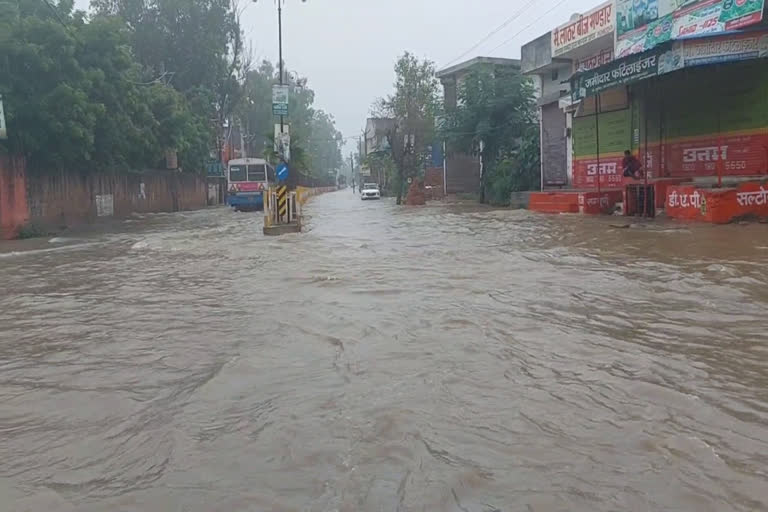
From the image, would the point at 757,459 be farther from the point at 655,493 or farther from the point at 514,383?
the point at 514,383

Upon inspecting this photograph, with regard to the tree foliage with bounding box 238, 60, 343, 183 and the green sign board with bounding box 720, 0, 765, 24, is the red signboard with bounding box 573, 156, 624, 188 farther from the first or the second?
the tree foliage with bounding box 238, 60, 343, 183

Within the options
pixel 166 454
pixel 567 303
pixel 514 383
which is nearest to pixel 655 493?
pixel 514 383

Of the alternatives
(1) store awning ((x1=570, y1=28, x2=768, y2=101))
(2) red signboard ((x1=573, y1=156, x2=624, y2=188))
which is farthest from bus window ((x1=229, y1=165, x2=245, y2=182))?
(1) store awning ((x1=570, y1=28, x2=768, y2=101))

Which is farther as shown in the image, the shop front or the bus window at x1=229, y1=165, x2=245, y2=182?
the bus window at x1=229, y1=165, x2=245, y2=182

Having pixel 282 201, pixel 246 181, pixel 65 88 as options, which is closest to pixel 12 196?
pixel 65 88

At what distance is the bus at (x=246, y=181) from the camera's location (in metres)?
34.7

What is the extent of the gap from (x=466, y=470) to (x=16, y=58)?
19.5 m

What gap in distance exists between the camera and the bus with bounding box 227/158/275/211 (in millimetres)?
34719

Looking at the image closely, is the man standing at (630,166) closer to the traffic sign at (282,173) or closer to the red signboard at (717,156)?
the red signboard at (717,156)

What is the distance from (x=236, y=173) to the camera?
115 feet

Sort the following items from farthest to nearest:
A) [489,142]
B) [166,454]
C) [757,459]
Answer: [489,142]
[166,454]
[757,459]

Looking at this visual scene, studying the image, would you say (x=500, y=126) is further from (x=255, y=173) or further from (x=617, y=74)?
(x=617, y=74)

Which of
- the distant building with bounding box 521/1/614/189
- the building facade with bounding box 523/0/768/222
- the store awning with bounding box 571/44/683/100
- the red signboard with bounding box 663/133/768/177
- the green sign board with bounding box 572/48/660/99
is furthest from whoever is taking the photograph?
the distant building with bounding box 521/1/614/189

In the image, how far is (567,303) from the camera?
23.4 feet
